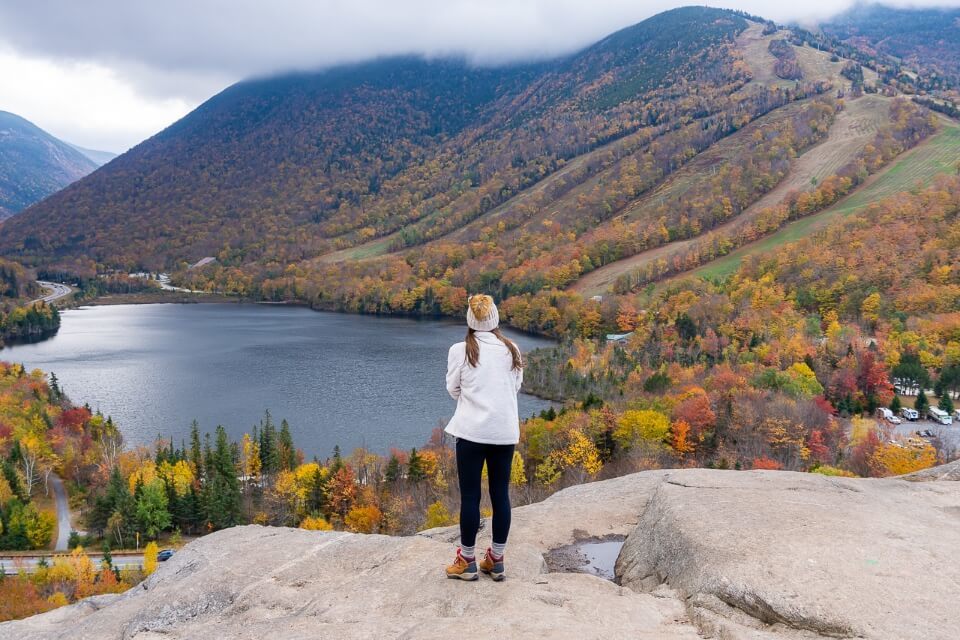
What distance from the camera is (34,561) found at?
38.4 meters

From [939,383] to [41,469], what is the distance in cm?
7900

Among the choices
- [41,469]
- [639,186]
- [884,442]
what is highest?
[639,186]

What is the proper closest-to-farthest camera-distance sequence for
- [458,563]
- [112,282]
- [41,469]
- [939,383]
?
[458,563] < [41,469] < [939,383] < [112,282]

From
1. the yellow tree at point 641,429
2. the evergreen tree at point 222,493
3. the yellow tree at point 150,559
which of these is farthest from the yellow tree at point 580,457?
the yellow tree at point 150,559

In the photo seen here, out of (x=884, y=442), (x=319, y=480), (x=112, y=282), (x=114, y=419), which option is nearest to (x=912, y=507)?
(x=319, y=480)

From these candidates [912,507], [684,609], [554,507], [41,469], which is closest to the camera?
[684,609]

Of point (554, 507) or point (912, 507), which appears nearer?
point (912, 507)

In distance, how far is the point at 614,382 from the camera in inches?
2712

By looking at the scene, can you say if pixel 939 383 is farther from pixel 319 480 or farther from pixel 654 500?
pixel 654 500

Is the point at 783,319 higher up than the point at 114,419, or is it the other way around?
the point at 783,319

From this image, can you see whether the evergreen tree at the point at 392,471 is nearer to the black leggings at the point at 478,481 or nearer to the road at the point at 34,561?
the road at the point at 34,561

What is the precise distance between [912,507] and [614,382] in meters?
61.5

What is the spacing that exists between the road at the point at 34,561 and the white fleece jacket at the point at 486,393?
39747 millimetres

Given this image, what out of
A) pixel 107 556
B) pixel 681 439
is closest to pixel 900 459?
pixel 681 439
